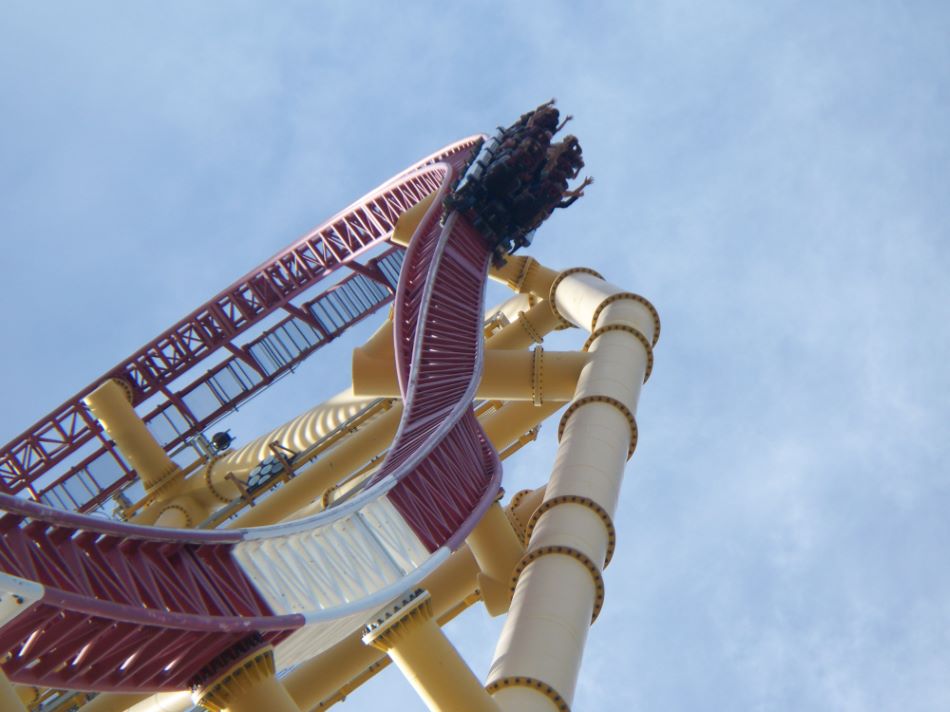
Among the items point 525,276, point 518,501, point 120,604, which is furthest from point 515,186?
point 120,604

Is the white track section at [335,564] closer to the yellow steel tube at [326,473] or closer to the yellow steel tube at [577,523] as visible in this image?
the yellow steel tube at [577,523]

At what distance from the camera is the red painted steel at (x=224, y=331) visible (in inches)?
959

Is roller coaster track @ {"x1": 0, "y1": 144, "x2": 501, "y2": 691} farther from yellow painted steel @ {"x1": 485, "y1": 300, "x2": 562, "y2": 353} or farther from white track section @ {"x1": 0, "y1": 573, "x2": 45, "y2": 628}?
yellow painted steel @ {"x1": 485, "y1": 300, "x2": 562, "y2": 353}

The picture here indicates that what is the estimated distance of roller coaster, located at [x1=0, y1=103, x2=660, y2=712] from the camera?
9.85 m

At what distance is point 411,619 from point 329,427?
14.3 m

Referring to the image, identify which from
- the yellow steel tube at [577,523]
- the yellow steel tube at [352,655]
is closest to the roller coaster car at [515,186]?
the yellow steel tube at [577,523]

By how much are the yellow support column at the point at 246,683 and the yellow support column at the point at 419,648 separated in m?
1.24

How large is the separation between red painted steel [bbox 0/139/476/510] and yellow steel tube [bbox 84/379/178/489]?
4.04 feet

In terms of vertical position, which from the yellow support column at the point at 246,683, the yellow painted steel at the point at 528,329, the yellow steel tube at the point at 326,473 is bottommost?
the yellow support column at the point at 246,683

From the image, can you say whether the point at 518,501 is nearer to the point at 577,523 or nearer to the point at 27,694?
the point at 577,523

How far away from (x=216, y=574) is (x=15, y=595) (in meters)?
2.09

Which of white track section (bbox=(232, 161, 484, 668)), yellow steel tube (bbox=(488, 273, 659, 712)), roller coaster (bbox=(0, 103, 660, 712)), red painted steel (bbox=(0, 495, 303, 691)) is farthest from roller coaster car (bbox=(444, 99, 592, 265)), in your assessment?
red painted steel (bbox=(0, 495, 303, 691))

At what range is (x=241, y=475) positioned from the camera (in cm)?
2383

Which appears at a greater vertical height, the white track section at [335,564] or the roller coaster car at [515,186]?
the roller coaster car at [515,186]
